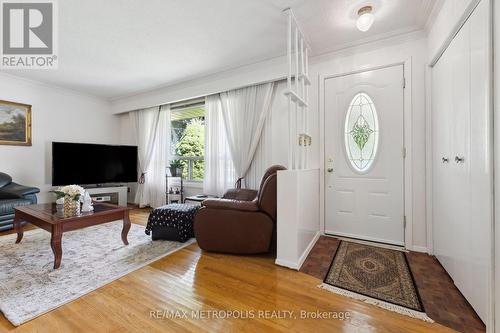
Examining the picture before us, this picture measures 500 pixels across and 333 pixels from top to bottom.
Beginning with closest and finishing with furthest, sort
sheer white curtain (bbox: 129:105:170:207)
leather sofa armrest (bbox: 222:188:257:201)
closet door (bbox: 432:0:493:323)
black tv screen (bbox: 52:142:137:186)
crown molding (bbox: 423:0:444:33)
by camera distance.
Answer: closet door (bbox: 432:0:493:323) < crown molding (bbox: 423:0:444:33) < leather sofa armrest (bbox: 222:188:257:201) < black tv screen (bbox: 52:142:137:186) < sheer white curtain (bbox: 129:105:170:207)

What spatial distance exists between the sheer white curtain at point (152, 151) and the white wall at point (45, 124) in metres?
0.95

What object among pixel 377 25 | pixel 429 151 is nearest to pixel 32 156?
pixel 377 25

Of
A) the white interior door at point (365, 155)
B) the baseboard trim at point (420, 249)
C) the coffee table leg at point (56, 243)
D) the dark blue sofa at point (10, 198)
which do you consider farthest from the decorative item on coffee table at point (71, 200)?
the baseboard trim at point (420, 249)

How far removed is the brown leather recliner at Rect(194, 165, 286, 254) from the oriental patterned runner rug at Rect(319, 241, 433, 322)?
28.8 inches

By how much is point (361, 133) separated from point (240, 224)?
1.93 meters

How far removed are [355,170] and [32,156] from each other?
18.6 ft

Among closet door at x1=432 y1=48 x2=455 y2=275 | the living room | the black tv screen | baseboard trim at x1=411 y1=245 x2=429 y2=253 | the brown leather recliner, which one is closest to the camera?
the living room

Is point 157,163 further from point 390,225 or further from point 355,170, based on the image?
point 390,225

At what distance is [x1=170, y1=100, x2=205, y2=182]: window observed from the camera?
4.36 meters

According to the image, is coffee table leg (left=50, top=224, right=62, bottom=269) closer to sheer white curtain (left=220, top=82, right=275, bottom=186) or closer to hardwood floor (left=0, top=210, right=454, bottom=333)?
hardwood floor (left=0, top=210, right=454, bottom=333)

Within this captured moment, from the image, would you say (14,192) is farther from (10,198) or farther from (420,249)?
(420,249)

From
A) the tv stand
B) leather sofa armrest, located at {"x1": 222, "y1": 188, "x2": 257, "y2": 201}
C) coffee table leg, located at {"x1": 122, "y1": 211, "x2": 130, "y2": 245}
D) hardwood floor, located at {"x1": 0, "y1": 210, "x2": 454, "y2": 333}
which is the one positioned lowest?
hardwood floor, located at {"x1": 0, "y1": 210, "x2": 454, "y2": 333}

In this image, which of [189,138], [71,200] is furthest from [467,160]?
[189,138]

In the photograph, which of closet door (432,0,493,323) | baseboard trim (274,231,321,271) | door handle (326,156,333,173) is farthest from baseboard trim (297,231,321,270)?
closet door (432,0,493,323)
